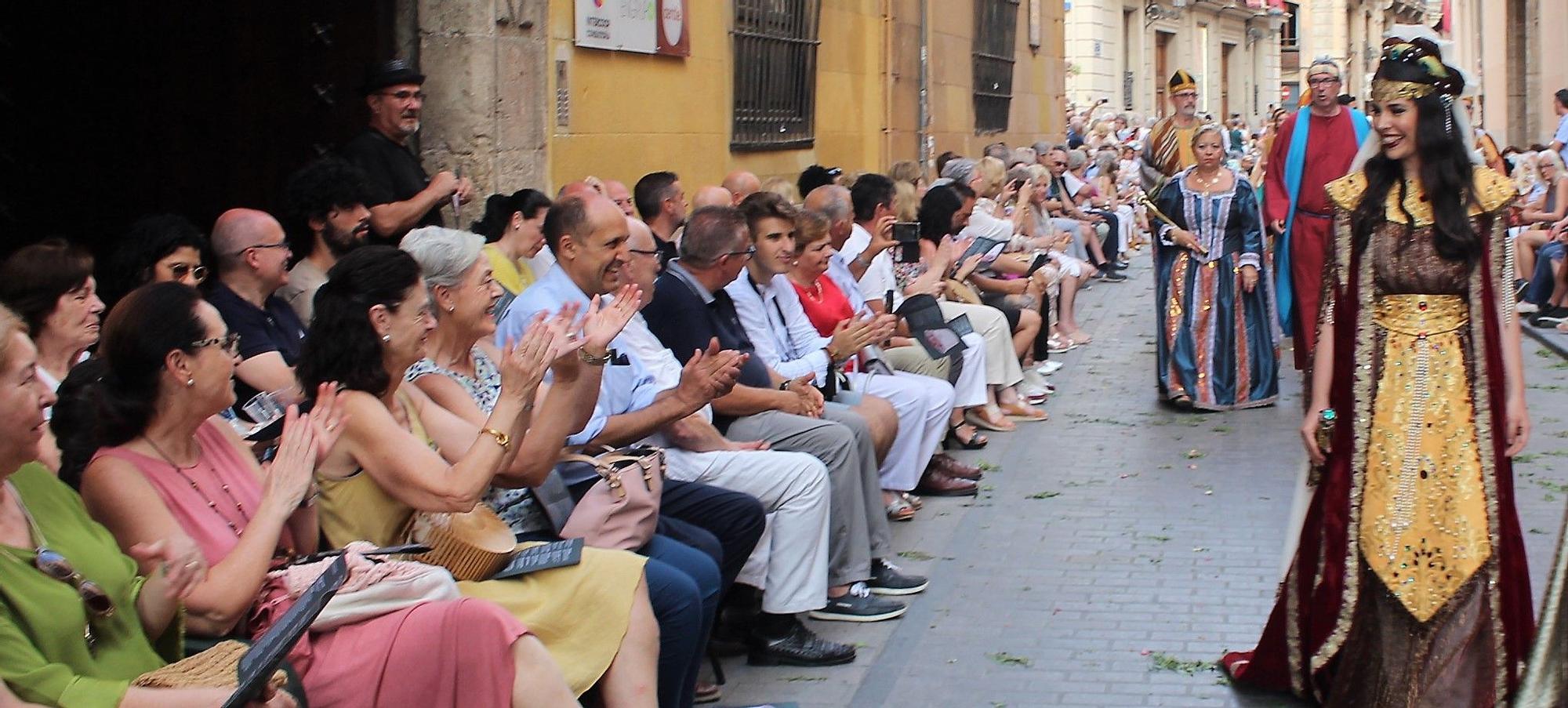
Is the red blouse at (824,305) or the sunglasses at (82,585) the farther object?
the red blouse at (824,305)

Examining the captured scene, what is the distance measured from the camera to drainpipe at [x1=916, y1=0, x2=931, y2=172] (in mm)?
15539

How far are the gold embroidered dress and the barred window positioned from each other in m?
13.2

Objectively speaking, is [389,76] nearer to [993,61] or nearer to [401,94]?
[401,94]

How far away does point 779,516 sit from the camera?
5.71m

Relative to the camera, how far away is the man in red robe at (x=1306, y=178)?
10.6 metres

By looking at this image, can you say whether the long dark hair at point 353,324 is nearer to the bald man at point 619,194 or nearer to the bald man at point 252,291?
the bald man at point 252,291

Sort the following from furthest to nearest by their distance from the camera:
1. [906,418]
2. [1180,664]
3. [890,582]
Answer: [906,418] → [890,582] → [1180,664]

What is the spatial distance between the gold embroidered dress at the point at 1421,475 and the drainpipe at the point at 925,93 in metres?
10.8

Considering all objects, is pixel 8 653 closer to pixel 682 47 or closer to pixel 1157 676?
pixel 1157 676

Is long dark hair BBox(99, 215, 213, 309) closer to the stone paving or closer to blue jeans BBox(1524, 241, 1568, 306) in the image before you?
the stone paving

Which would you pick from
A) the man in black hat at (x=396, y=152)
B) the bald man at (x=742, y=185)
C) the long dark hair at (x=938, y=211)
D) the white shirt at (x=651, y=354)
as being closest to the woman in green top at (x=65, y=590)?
the white shirt at (x=651, y=354)

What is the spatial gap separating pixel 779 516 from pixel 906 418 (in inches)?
80.4

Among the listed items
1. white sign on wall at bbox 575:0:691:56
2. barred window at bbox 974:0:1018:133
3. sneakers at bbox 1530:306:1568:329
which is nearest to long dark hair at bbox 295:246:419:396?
white sign on wall at bbox 575:0:691:56

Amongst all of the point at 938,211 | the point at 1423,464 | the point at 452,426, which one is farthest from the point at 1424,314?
the point at 938,211
